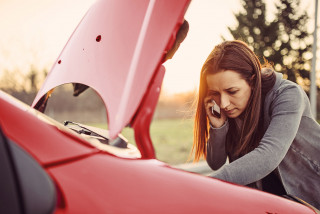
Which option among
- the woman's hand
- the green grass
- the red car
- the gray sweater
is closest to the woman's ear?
the gray sweater

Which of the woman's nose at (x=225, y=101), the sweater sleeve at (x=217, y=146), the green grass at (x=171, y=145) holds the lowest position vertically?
the green grass at (x=171, y=145)

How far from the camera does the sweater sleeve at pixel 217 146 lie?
1.73 metres

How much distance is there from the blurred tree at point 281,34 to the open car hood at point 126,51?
18325 millimetres

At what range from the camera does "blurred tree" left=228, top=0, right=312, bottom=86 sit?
1906 centimetres

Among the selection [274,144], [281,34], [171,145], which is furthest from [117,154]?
[281,34]

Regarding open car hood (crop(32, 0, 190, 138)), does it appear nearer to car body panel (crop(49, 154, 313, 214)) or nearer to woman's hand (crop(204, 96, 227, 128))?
car body panel (crop(49, 154, 313, 214))

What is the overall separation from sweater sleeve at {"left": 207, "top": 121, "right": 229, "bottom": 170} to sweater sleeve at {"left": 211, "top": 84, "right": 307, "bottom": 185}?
13.6 inches

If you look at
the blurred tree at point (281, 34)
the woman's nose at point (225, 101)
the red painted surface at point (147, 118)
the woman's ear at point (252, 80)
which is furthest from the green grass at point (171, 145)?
the blurred tree at point (281, 34)

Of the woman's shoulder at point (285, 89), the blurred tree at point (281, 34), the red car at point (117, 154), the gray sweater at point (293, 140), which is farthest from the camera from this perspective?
the blurred tree at point (281, 34)

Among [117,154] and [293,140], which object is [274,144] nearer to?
[293,140]

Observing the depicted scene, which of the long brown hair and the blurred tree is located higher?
the long brown hair

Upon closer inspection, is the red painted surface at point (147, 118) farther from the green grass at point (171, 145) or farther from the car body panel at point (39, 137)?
the car body panel at point (39, 137)

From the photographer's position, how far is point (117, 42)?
0.88 metres

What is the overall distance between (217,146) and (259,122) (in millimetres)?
304
